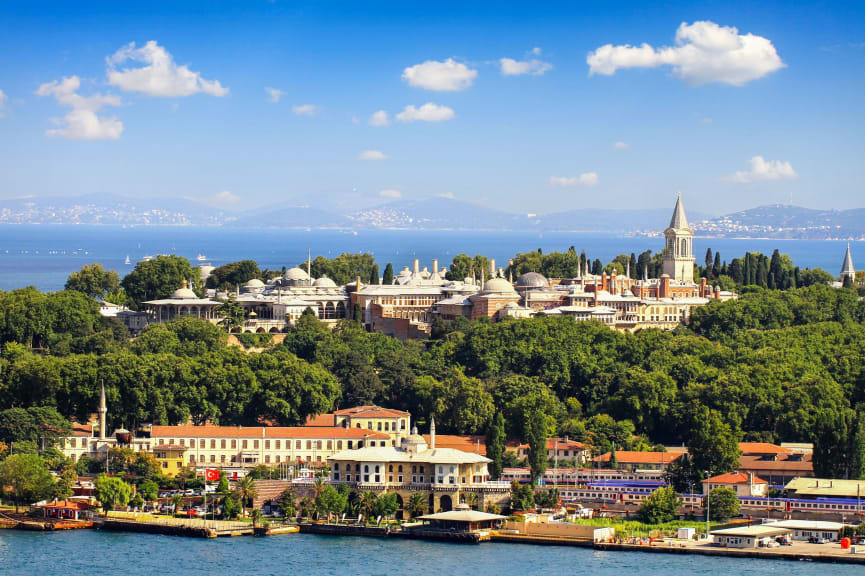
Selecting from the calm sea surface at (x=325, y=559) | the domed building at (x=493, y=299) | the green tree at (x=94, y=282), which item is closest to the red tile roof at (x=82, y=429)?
the calm sea surface at (x=325, y=559)

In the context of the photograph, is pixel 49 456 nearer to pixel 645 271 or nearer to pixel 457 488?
pixel 457 488

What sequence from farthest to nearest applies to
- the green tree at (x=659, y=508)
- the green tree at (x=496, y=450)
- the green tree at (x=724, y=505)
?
1. the green tree at (x=496, y=450)
2. the green tree at (x=724, y=505)
3. the green tree at (x=659, y=508)

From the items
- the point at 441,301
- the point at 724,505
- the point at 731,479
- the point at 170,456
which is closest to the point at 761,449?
the point at 731,479

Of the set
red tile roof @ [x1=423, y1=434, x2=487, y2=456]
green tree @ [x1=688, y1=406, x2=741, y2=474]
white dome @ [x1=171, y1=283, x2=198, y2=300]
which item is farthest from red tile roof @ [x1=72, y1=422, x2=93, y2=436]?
white dome @ [x1=171, y1=283, x2=198, y2=300]

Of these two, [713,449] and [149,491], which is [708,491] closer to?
[713,449]

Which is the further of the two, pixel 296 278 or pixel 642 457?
pixel 296 278

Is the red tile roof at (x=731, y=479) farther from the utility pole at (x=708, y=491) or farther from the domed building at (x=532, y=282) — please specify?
the domed building at (x=532, y=282)

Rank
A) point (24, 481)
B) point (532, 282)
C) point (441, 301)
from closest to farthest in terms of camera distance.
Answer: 1. point (24, 481)
2. point (441, 301)
3. point (532, 282)

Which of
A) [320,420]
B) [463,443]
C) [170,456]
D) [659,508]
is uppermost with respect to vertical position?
[320,420]
